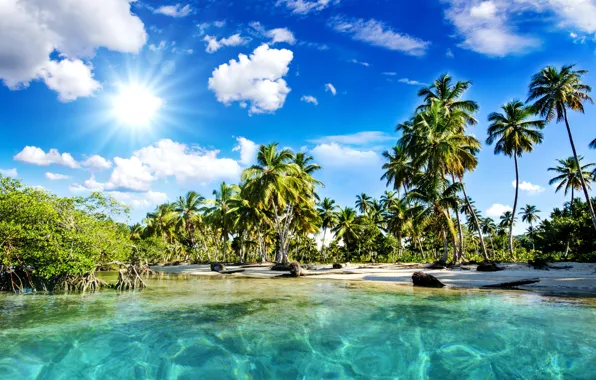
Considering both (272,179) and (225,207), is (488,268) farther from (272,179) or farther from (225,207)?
(225,207)

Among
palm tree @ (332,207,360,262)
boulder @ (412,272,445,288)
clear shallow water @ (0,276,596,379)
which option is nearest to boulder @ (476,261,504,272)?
boulder @ (412,272,445,288)

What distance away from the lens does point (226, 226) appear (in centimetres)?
4650

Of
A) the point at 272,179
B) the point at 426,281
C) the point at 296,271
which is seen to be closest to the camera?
the point at 426,281

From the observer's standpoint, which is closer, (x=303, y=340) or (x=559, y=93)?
(x=303, y=340)

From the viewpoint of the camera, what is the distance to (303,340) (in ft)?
25.6

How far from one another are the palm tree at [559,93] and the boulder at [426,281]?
17.4m

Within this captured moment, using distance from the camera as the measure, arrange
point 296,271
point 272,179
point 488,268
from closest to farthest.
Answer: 1. point 488,268
2. point 296,271
3. point 272,179

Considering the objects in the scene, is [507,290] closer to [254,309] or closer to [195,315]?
[254,309]

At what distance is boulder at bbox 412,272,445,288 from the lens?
17798mm

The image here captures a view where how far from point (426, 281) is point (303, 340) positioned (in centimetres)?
1273

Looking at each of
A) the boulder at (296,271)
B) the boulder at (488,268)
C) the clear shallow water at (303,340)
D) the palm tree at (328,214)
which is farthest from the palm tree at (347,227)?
the clear shallow water at (303,340)

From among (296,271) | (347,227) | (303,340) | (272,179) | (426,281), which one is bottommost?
(296,271)

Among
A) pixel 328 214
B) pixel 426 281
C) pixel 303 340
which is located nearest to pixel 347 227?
pixel 328 214

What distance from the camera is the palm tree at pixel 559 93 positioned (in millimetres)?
25984
